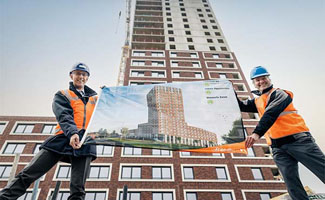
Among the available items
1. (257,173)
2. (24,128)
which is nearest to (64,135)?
(257,173)

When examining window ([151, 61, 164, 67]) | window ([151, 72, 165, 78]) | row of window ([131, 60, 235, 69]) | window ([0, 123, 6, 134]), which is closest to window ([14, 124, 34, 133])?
window ([0, 123, 6, 134])

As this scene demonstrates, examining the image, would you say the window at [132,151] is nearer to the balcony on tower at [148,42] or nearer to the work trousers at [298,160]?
the work trousers at [298,160]

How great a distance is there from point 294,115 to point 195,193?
70.7ft

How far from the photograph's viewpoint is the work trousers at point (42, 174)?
102 inches

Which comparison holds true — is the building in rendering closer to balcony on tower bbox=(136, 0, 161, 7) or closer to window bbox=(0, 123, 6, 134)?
window bbox=(0, 123, 6, 134)

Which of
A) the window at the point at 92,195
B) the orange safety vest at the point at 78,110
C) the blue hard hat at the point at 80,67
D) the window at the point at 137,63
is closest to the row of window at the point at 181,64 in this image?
the window at the point at 137,63

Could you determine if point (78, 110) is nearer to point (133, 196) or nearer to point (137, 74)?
point (133, 196)

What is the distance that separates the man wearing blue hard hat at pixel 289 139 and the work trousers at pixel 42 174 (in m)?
2.78

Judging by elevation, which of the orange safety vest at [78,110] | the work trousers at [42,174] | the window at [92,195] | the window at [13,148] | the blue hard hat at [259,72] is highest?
the window at [13,148]

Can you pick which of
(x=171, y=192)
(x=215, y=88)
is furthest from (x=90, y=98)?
(x=171, y=192)

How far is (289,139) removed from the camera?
3.06 meters

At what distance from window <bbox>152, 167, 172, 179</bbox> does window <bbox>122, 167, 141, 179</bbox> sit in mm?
1816

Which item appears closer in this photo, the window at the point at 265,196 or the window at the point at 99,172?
the window at the point at 265,196

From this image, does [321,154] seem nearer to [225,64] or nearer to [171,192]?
[171,192]
